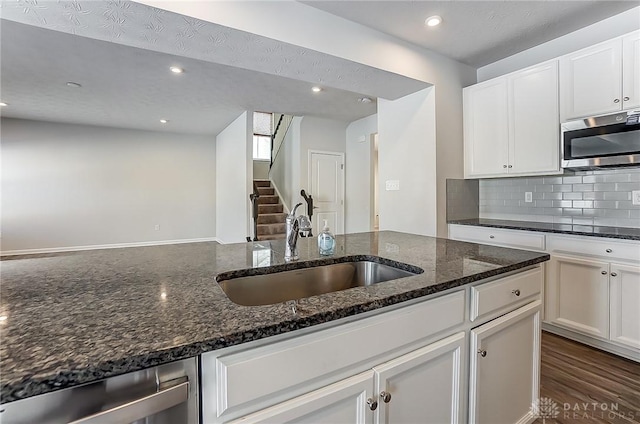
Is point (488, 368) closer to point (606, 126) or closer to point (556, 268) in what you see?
point (556, 268)

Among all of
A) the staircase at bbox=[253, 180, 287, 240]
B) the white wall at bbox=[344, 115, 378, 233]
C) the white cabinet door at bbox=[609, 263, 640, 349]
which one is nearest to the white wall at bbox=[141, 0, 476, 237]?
the white cabinet door at bbox=[609, 263, 640, 349]

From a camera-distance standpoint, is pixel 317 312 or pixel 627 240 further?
pixel 627 240

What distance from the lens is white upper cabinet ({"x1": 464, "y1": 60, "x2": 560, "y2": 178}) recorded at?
272cm

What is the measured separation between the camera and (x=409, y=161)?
346 cm

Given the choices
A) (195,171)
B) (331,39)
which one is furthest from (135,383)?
(195,171)

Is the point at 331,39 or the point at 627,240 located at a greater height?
the point at 331,39

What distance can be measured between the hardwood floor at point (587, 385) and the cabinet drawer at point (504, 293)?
788 millimetres

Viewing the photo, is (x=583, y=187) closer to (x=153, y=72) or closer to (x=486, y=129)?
(x=486, y=129)

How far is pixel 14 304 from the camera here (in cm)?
85

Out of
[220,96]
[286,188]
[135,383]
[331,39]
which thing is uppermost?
[220,96]

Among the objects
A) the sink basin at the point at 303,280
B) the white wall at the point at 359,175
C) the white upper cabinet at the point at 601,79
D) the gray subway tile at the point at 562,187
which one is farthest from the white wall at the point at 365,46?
the white wall at the point at 359,175

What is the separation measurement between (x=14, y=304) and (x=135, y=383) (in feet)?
1.82

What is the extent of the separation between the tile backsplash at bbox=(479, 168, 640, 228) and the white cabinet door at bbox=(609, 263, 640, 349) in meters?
0.68

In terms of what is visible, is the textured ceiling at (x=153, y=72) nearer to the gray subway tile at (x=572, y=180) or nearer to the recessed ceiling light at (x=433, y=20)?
the recessed ceiling light at (x=433, y=20)
